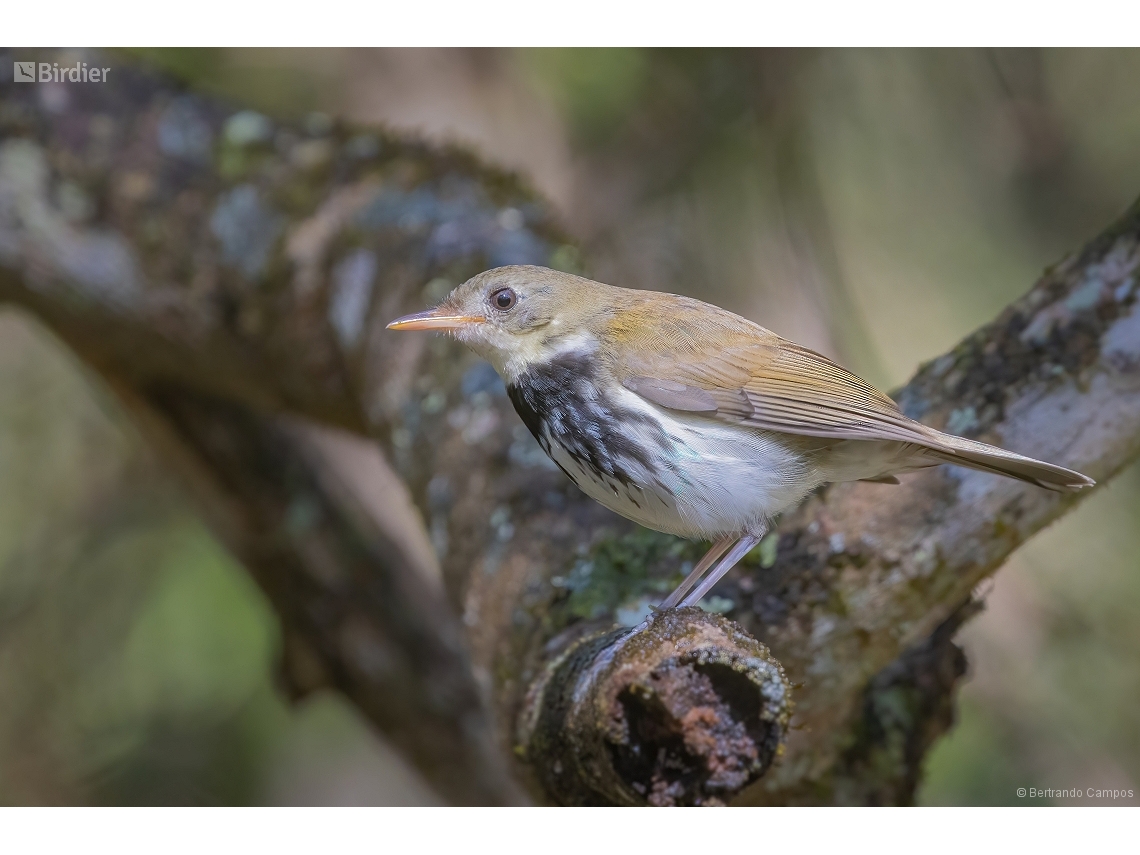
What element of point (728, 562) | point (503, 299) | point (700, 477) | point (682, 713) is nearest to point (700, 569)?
point (728, 562)

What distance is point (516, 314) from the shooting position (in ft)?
7.84

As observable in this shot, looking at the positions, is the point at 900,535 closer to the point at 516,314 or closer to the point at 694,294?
the point at 516,314

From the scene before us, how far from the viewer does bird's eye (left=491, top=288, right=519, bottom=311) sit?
240 cm

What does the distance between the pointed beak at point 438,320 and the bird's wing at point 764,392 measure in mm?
379

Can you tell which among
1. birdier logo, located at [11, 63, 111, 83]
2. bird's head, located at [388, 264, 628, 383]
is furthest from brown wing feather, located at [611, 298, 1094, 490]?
birdier logo, located at [11, 63, 111, 83]

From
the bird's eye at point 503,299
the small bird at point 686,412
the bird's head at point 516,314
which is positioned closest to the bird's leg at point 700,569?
the small bird at point 686,412

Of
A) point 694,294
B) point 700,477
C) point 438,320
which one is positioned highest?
point 694,294

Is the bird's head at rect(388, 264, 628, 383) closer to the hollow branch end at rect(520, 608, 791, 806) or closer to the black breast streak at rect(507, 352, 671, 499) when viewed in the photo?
the black breast streak at rect(507, 352, 671, 499)

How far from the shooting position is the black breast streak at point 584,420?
2162mm

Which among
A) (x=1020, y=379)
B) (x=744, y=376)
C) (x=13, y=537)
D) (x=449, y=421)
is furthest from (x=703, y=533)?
(x=13, y=537)

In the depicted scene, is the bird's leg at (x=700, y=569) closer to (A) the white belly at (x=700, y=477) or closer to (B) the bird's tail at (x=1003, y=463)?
(A) the white belly at (x=700, y=477)

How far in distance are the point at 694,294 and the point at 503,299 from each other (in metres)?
2.12

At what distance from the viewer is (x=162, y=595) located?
4535 mm

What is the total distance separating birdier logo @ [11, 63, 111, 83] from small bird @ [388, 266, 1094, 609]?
7.02 ft
